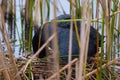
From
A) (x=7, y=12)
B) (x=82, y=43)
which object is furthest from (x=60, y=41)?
(x=7, y=12)

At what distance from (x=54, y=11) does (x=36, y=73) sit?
4.08 feet

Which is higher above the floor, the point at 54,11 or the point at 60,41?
the point at 54,11

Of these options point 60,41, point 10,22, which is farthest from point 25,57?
point 10,22

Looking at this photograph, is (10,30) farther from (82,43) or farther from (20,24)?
(82,43)

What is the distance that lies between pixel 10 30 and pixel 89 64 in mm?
1468

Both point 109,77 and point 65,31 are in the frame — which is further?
point 65,31

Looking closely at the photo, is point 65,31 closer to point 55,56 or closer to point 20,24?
point 20,24

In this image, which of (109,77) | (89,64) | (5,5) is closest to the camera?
(109,77)

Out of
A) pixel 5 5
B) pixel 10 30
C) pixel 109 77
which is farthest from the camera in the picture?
pixel 5 5

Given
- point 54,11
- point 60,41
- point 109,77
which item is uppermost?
point 54,11

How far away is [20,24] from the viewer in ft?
12.7

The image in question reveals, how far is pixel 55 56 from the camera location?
A: 4.35ft

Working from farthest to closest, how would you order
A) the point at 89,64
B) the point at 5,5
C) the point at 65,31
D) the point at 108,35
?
the point at 5,5 < the point at 65,31 < the point at 89,64 < the point at 108,35

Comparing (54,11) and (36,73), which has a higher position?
(54,11)
